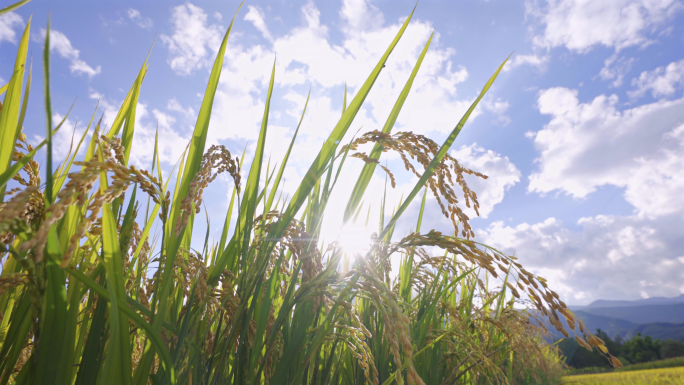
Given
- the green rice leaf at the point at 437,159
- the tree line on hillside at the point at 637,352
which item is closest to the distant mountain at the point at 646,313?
the tree line on hillside at the point at 637,352

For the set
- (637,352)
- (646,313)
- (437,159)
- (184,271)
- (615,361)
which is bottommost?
(637,352)

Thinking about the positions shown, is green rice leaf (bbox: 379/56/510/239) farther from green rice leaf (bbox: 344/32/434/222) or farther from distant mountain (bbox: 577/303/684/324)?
distant mountain (bbox: 577/303/684/324)

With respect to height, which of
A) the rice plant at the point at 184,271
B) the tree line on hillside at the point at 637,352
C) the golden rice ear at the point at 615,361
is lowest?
the tree line on hillside at the point at 637,352

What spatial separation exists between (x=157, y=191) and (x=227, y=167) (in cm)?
26

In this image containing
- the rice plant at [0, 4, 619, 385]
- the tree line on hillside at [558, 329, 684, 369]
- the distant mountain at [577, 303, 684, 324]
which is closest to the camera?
the rice plant at [0, 4, 619, 385]

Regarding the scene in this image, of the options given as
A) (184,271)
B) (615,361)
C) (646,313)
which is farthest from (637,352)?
(646,313)

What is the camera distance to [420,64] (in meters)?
1.16

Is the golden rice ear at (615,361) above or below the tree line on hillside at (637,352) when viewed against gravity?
above

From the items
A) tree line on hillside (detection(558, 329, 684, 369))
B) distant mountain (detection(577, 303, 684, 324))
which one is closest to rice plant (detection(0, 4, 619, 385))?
tree line on hillside (detection(558, 329, 684, 369))

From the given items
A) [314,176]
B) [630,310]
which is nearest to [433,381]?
[314,176]

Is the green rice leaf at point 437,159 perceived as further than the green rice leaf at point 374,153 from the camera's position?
No

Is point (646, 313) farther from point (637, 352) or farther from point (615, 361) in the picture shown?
point (615, 361)

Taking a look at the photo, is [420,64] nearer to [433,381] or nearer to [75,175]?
[75,175]

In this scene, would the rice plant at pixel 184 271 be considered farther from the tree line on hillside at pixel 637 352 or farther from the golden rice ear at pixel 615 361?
the tree line on hillside at pixel 637 352
